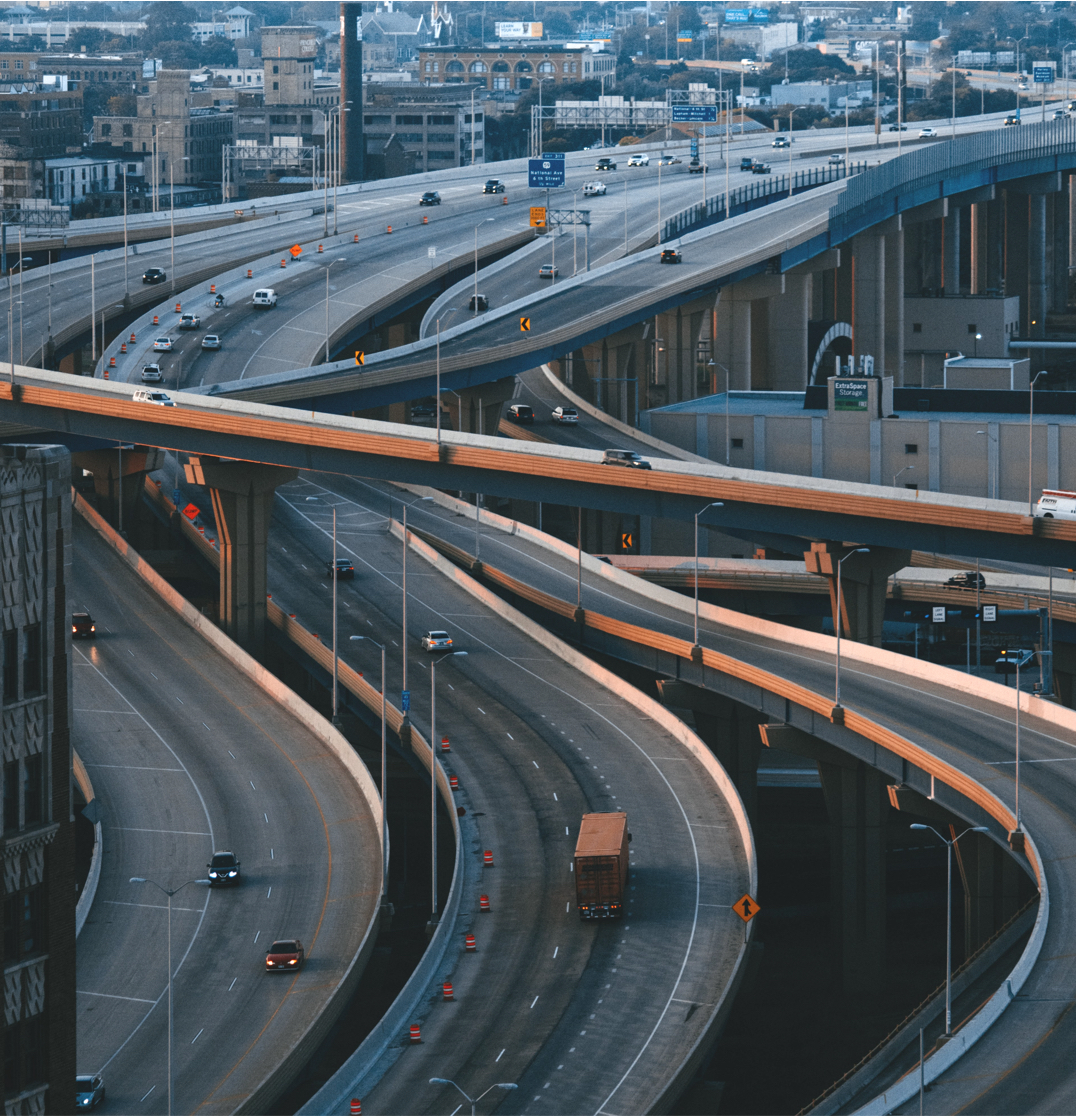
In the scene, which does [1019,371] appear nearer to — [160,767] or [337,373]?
[337,373]

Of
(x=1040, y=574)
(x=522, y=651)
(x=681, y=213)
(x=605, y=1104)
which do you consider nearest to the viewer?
(x=605, y=1104)

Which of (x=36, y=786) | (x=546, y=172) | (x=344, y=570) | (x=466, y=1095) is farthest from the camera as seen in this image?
(x=546, y=172)

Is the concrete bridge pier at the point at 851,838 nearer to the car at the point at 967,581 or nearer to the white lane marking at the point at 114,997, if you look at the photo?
the car at the point at 967,581

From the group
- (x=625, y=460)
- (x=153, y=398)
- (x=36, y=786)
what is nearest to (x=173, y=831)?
(x=625, y=460)

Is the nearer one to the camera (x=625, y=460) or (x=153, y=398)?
(x=625, y=460)

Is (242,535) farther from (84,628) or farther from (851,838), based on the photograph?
(851,838)

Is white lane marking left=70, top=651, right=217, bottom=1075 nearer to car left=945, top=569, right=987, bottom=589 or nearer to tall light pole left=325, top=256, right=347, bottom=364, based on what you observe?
car left=945, top=569, right=987, bottom=589

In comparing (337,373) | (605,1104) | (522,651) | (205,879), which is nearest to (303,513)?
(337,373)

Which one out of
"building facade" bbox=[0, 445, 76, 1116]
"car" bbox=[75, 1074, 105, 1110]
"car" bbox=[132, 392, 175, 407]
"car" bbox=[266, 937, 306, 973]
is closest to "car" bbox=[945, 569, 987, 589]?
"car" bbox=[132, 392, 175, 407]
